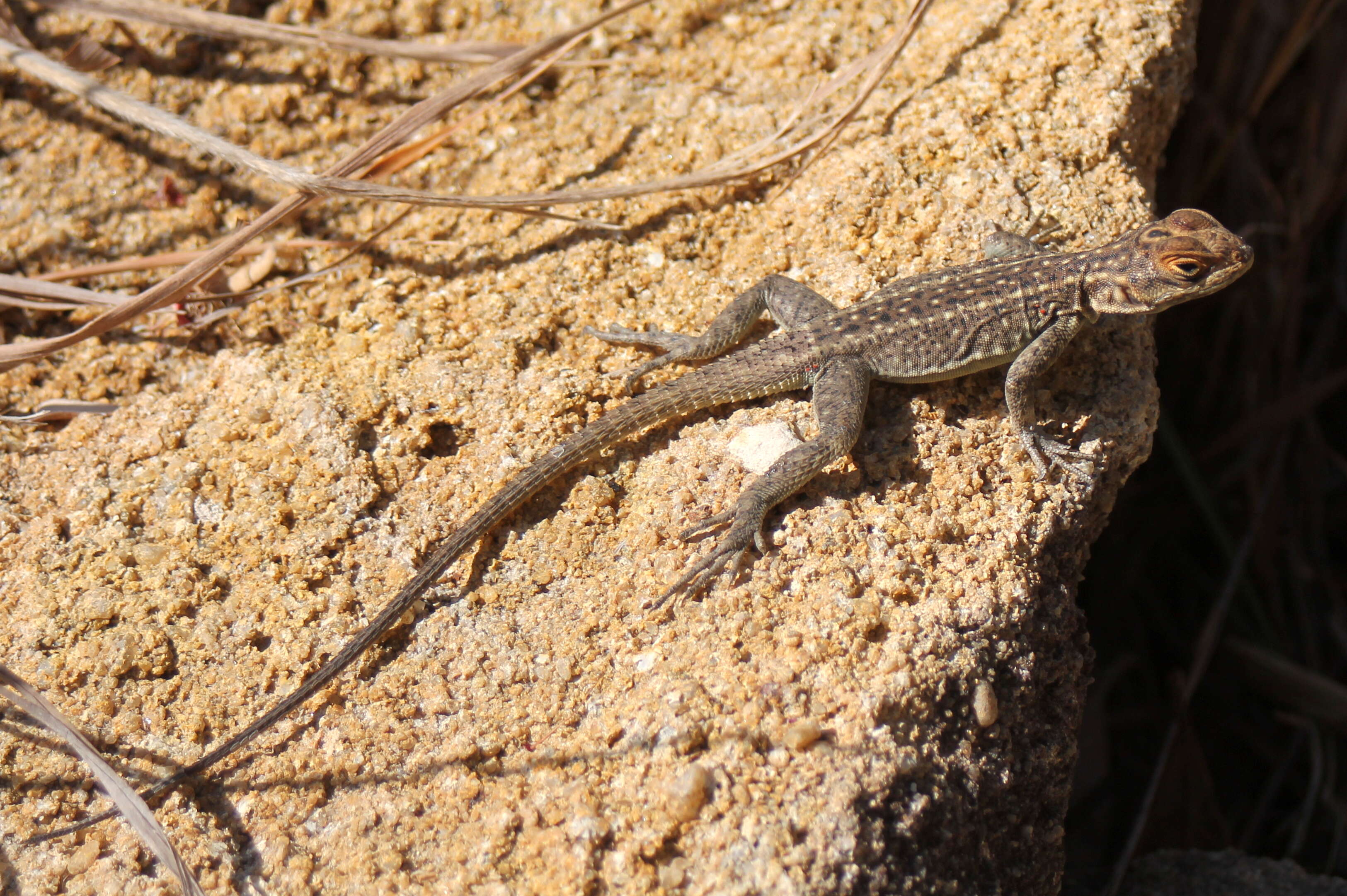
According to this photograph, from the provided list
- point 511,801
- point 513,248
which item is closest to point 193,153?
point 513,248

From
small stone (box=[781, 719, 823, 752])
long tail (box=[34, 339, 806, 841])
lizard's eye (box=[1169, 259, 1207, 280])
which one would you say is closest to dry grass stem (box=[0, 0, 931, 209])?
long tail (box=[34, 339, 806, 841])

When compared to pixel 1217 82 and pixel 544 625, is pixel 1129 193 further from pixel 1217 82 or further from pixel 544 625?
pixel 544 625

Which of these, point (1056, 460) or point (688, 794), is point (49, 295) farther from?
point (1056, 460)

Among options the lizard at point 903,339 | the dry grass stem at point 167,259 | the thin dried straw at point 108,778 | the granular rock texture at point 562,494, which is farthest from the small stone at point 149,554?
the dry grass stem at point 167,259

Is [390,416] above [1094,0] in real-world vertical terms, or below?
above

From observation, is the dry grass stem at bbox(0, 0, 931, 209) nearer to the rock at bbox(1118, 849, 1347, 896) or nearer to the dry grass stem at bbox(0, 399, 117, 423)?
the dry grass stem at bbox(0, 399, 117, 423)

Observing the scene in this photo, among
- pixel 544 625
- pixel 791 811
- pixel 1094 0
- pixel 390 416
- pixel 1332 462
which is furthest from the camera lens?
pixel 1332 462

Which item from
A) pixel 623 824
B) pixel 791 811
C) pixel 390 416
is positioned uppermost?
pixel 390 416

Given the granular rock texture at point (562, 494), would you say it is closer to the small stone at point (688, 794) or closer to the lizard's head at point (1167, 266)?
the small stone at point (688, 794)
